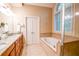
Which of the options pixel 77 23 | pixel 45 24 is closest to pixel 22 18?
pixel 45 24

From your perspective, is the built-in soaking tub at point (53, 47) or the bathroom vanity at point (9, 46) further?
the built-in soaking tub at point (53, 47)

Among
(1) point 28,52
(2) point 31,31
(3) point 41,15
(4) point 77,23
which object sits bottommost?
(1) point 28,52

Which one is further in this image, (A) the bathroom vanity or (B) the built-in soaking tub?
(B) the built-in soaking tub

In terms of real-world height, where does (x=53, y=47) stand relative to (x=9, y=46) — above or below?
below

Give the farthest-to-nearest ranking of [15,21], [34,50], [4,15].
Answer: [34,50], [4,15], [15,21]

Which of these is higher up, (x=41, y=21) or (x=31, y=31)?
(x=41, y=21)

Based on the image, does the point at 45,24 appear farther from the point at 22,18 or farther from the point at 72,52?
the point at 72,52

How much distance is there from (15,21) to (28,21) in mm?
360

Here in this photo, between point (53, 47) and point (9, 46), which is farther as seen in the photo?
point (53, 47)

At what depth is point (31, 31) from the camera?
10.0 feet

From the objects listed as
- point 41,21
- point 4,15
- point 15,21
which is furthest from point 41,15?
point 4,15

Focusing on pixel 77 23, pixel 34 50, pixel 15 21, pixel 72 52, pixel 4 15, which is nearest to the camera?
pixel 72 52

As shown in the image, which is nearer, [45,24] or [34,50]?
[45,24]

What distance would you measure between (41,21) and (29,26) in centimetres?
37
